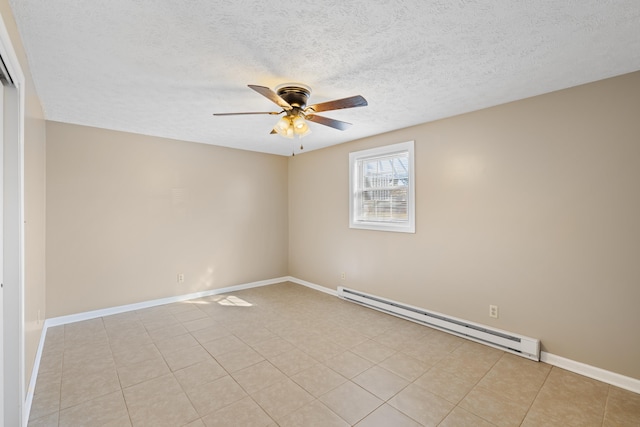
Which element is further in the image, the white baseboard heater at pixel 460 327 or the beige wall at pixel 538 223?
the white baseboard heater at pixel 460 327

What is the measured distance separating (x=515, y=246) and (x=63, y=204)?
16.9ft

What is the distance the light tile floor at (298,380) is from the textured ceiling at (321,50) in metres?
2.49

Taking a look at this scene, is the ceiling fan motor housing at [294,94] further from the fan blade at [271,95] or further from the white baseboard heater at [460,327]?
the white baseboard heater at [460,327]

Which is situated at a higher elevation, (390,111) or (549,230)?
(390,111)

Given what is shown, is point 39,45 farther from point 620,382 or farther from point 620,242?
point 620,382

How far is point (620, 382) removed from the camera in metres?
2.29

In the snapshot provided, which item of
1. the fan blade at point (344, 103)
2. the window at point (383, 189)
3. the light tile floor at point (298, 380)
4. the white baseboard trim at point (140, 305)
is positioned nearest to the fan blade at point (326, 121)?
the fan blade at point (344, 103)

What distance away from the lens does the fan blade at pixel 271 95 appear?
6.67ft

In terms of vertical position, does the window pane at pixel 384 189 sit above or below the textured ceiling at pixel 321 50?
below

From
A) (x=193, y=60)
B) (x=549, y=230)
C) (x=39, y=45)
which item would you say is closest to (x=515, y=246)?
(x=549, y=230)

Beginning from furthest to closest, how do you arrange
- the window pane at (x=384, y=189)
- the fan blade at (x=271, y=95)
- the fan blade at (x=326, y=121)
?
the window pane at (x=384, y=189)
the fan blade at (x=326, y=121)
the fan blade at (x=271, y=95)

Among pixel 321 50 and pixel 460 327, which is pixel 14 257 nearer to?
pixel 321 50

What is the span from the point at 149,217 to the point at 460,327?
431cm

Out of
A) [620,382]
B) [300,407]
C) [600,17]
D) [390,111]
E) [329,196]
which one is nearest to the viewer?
[600,17]
